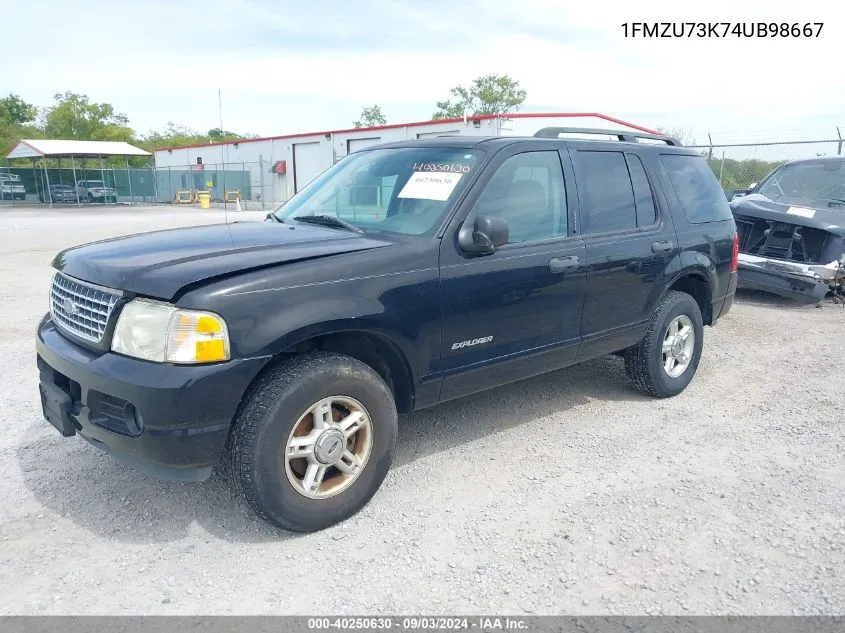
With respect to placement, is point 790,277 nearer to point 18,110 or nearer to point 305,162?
point 305,162

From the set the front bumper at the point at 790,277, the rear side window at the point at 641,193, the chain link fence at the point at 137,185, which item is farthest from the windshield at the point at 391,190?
the chain link fence at the point at 137,185

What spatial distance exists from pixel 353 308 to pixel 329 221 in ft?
3.41

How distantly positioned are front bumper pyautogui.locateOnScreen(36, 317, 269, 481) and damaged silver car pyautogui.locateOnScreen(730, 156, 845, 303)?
7949 millimetres

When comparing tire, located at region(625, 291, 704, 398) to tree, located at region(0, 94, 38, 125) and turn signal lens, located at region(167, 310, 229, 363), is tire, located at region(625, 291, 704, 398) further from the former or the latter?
tree, located at region(0, 94, 38, 125)

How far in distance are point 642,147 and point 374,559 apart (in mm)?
3599

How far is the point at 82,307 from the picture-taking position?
3154mm

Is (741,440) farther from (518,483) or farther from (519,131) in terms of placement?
(519,131)

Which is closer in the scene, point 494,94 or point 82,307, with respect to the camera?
point 82,307

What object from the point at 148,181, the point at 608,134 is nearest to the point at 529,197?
the point at 608,134

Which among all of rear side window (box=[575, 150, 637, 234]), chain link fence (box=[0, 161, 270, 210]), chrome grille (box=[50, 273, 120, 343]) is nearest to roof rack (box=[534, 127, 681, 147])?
rear side window (box=[575, 150, 637, 234])

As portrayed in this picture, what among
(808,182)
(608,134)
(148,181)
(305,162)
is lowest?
(148,181)

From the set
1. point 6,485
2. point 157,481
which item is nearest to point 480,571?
point 157,481

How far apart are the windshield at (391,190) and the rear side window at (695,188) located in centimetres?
209

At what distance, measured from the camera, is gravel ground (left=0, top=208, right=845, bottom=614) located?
2.76 m
